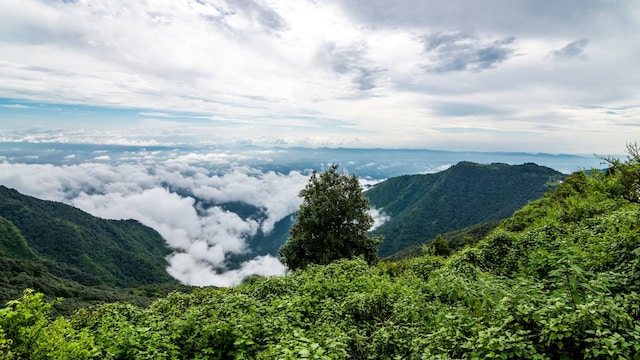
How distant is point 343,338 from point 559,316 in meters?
→ 3.74

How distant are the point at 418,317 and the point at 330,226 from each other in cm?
2234

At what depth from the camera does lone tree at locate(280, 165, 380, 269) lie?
29.6 metres

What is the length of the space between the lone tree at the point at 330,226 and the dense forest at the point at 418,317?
1594 centimetres

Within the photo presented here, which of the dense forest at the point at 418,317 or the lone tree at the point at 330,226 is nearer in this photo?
the dense forest at the point at 418,317

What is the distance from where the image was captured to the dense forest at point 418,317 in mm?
4840

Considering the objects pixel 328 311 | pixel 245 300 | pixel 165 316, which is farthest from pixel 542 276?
pixel 165 316

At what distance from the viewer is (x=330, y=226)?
99.6ft

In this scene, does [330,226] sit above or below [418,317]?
below

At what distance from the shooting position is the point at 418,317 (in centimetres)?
807

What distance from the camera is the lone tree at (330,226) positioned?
29.6 m

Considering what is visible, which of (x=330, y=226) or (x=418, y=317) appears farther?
(x=330, y=226)

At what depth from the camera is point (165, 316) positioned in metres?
10.8

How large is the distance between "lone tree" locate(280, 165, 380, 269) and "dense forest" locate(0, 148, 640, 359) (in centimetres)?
1594

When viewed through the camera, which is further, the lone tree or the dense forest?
the lone tree
